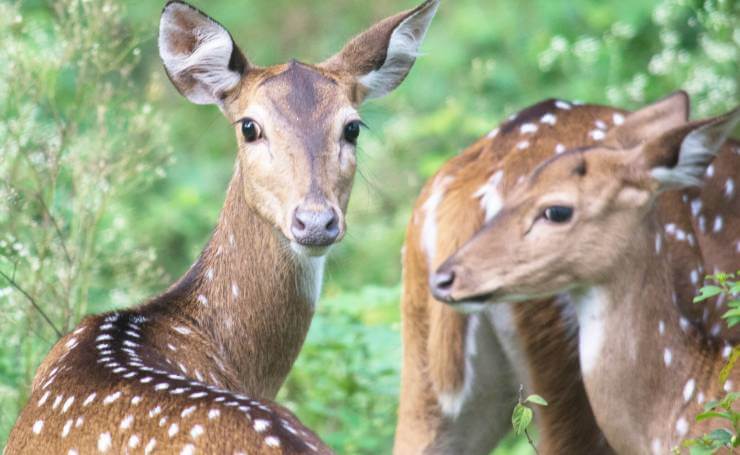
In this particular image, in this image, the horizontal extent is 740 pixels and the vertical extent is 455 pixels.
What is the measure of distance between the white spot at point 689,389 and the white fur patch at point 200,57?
1.90 meters

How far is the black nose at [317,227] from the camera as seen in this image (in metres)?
4.91

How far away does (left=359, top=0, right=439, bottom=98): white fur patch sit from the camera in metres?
5.65

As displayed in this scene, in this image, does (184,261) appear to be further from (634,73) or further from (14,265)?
(14,265)

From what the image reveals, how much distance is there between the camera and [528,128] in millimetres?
5660

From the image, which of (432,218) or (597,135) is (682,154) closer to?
(597,135)

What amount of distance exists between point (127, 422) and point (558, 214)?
1.82 metres

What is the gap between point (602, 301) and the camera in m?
5.12

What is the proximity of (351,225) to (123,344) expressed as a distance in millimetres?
5397

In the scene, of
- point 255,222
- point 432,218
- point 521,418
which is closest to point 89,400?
point 521,418

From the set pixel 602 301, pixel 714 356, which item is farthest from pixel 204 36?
pixel 714 356

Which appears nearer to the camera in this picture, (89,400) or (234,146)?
(89,400)

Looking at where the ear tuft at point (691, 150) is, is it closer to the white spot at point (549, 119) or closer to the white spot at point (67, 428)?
the white spot at point (549, 119)

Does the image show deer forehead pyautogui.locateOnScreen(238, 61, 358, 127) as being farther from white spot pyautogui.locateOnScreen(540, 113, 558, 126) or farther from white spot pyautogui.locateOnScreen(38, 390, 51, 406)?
white spot pyautogui.locateOnScreen(38, 390, 51, 406)

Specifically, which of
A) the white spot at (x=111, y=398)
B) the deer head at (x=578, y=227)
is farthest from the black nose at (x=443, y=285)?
the white spot at (x=111, y=398)
